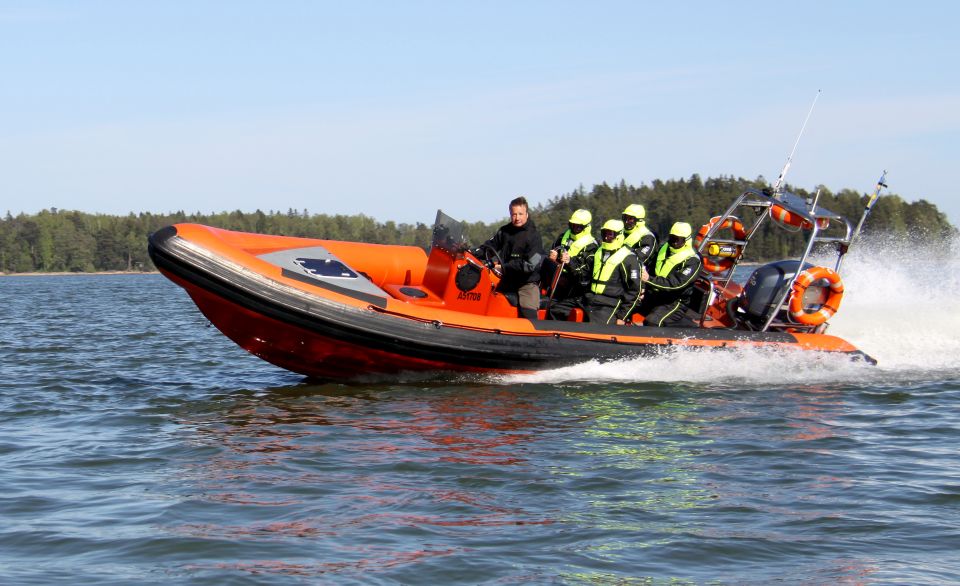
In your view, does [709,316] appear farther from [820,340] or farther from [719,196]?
[719,196]

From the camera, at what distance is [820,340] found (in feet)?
31.2

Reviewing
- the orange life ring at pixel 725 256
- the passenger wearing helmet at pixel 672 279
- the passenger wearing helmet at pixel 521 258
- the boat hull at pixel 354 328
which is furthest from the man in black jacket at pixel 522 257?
the orange life ring at pixel 725 256

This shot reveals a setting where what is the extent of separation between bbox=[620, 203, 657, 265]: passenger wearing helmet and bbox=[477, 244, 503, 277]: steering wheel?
3.71ft

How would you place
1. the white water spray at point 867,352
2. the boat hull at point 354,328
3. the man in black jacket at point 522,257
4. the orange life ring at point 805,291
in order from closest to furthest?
the boat hull at point 354,328 < the white water spray at point 867,352 < the man in black jacket at point 522,257 < the orange life ring at point 805,291

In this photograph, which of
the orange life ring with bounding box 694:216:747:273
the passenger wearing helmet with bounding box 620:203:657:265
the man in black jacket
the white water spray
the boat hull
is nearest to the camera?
the boat hull

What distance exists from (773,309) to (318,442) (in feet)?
15.5

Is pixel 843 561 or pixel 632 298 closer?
pixel 843 561

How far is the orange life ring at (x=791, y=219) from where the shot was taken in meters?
9.85

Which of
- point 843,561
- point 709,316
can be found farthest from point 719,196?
point 843,561

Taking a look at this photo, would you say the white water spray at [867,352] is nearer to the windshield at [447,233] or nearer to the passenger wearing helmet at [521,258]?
the passenger wearing helmet at [521,258]

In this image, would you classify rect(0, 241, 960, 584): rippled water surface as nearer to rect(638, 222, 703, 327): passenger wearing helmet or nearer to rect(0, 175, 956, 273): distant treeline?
rect(638, 222, 703, 327): passenger wearing helmet

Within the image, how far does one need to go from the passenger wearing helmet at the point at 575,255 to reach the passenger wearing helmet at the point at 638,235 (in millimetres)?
370

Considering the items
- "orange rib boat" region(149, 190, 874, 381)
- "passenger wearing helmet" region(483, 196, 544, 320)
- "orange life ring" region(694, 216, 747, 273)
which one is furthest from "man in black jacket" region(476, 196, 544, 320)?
"orange life ring" region(694, 216, 747, 273)

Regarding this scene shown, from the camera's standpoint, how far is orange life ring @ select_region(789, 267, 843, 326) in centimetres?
953
